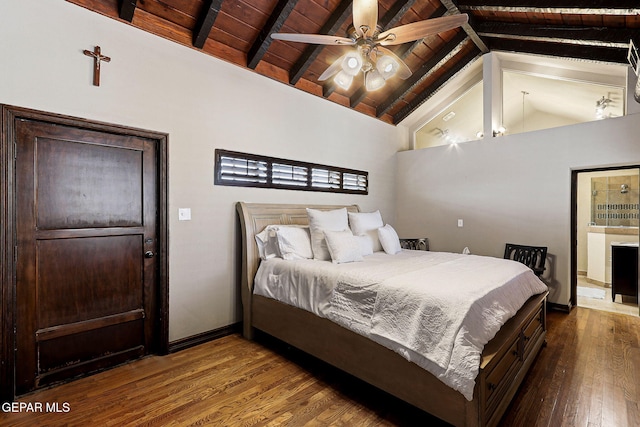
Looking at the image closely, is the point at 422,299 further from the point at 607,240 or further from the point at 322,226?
the point at 607,240

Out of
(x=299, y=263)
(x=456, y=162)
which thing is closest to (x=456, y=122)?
(x=456, y=162)

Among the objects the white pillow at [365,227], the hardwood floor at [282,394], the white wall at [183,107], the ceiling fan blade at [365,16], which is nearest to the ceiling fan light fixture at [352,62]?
the ceiling fan blade at [365,16]

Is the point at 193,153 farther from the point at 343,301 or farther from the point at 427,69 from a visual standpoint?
the point at 427,69

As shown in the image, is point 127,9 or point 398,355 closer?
point 398,355

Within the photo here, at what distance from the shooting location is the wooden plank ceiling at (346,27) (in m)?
2.83

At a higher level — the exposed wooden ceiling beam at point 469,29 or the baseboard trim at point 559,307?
the exposed wooden ceiling beam at point 469,29

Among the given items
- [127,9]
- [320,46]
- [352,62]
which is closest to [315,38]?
[352,62]

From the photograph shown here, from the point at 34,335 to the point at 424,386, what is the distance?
2.77m

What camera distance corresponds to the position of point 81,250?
249 centimetres

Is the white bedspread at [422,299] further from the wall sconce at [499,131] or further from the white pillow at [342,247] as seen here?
the wall sconce at [499,131]

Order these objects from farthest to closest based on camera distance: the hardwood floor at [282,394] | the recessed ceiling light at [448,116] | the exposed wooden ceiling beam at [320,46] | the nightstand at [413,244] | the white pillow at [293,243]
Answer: the recessed ceiling light at [448,116], the nightstand at [413,244], the exposed wooden ceiling beam at [320,46], the white pillow at [293,243], the hardwood floor at [282,394]

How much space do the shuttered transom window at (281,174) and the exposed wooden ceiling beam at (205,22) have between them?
42.2 inches

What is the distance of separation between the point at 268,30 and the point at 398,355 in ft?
10.5

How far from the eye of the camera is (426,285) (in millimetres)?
2037
